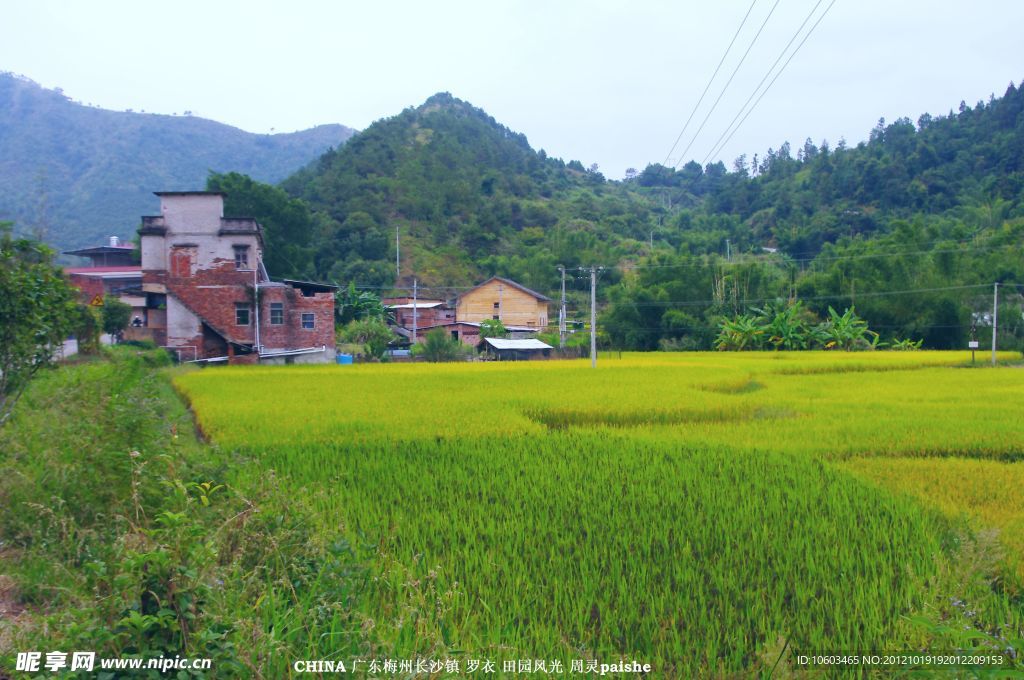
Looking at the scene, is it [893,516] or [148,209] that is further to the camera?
[148,209]

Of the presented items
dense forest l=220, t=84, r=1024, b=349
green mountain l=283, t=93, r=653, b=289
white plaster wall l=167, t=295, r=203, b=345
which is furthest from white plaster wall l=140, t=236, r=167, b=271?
green mountain l=283, t=93, r=653, b=289

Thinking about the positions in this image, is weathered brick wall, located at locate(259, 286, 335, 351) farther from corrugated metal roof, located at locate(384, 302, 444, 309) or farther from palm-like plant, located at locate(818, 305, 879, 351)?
palm-like plant, located at locate(818, 305, 879, 351)

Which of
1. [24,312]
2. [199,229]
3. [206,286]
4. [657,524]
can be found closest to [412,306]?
[206,286]

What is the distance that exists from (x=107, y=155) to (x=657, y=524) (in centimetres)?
8577

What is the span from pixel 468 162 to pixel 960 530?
66.7 m

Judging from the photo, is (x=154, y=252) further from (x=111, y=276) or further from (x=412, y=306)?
(x=412, y=306)

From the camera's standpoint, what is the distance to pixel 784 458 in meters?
8.37

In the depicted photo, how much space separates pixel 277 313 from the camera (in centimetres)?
3023

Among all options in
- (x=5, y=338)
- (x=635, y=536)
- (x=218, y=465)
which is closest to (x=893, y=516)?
(x=635, y=536)

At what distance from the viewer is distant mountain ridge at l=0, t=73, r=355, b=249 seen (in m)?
56.9

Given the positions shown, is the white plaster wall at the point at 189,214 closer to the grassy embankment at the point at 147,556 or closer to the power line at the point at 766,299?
the power line at the point at 766,299

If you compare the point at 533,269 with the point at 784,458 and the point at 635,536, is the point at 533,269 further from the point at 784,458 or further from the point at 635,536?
the point at 635,536

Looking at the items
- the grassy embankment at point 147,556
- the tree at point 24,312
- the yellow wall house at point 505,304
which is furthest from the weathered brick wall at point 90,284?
the grassy embankment at point 147,556

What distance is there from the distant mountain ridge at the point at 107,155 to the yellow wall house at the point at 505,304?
70.9 ft
